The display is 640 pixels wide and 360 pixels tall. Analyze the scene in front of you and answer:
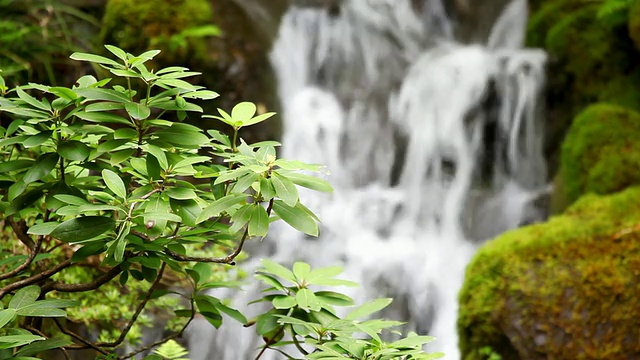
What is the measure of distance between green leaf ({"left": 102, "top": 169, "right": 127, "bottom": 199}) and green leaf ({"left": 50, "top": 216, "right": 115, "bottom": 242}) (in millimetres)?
52

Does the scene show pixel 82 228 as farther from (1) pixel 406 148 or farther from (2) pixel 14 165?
(1) pixel 406 148

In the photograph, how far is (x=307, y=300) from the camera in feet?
4.40

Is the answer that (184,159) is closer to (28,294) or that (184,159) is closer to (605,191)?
(28,294)

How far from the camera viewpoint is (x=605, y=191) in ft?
15.5

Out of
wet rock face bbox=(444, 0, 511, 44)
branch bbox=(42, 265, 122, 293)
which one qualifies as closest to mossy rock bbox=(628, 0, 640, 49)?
wet rock face bbox=(444, 0, 511, 44)

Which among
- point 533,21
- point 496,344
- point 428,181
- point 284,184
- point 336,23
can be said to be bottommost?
point 284,184

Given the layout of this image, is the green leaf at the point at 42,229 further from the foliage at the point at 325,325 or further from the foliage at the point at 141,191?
the foliage at the point at 325,325

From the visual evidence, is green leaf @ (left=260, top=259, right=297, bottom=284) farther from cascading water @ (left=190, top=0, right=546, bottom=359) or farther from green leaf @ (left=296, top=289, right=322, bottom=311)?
cascading water @ (left=190, top=0, right=546, bottom=359)

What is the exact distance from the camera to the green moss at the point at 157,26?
584cm

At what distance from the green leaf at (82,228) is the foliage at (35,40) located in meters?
3.46

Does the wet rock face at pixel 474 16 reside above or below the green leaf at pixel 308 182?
above

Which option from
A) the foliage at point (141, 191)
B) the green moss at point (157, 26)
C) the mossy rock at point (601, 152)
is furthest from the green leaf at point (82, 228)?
the green moss at point (157, 26)

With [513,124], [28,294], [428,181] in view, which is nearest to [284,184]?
[28,294]

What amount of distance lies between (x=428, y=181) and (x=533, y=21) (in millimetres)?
2422
